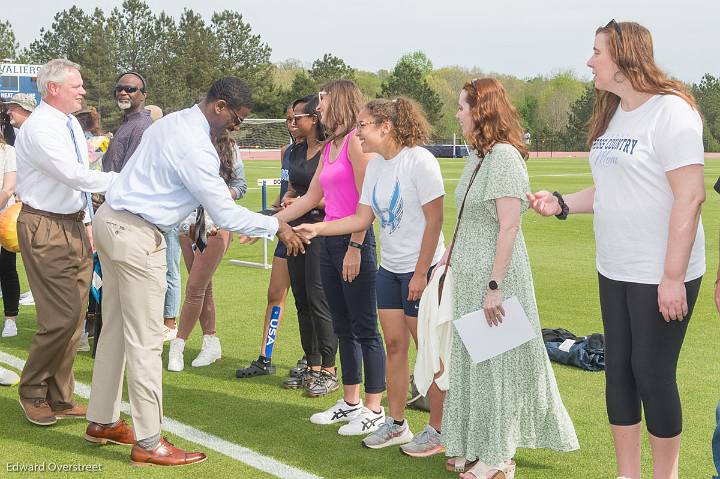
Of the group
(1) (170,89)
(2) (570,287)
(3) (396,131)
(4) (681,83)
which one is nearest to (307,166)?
(3) (396,131)

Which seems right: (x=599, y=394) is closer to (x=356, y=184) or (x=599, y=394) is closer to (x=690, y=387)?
(x=690, y=387)

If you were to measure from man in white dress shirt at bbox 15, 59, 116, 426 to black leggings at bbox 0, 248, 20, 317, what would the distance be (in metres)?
2.57

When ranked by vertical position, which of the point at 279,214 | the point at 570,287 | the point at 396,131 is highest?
the point at 396,131

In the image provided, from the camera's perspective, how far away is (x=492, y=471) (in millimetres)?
4355

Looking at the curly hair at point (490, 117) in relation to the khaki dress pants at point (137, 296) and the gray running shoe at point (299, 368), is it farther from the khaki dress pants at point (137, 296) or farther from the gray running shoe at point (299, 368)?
the gray running shoe at point (299, 368)

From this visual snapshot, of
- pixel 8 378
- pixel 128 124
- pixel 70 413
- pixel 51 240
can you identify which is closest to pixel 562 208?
pixel 51 240

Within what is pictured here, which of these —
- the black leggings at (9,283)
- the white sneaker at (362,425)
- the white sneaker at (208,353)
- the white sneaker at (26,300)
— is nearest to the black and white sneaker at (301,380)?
the white sneaker at (208,353)

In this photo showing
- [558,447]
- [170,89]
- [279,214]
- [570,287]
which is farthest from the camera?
[170,89]

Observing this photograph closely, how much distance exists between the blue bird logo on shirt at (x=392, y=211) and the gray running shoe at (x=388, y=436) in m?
1.11

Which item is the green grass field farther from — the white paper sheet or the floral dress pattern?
the white paper sheet

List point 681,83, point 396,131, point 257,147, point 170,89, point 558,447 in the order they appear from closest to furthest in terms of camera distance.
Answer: point 681,83 → point 558,447 → point 396,131 → point 257,147 → point 170,89

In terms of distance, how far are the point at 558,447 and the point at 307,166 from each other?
2.71 meters

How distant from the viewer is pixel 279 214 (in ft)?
19.4

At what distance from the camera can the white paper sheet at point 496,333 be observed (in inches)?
169
